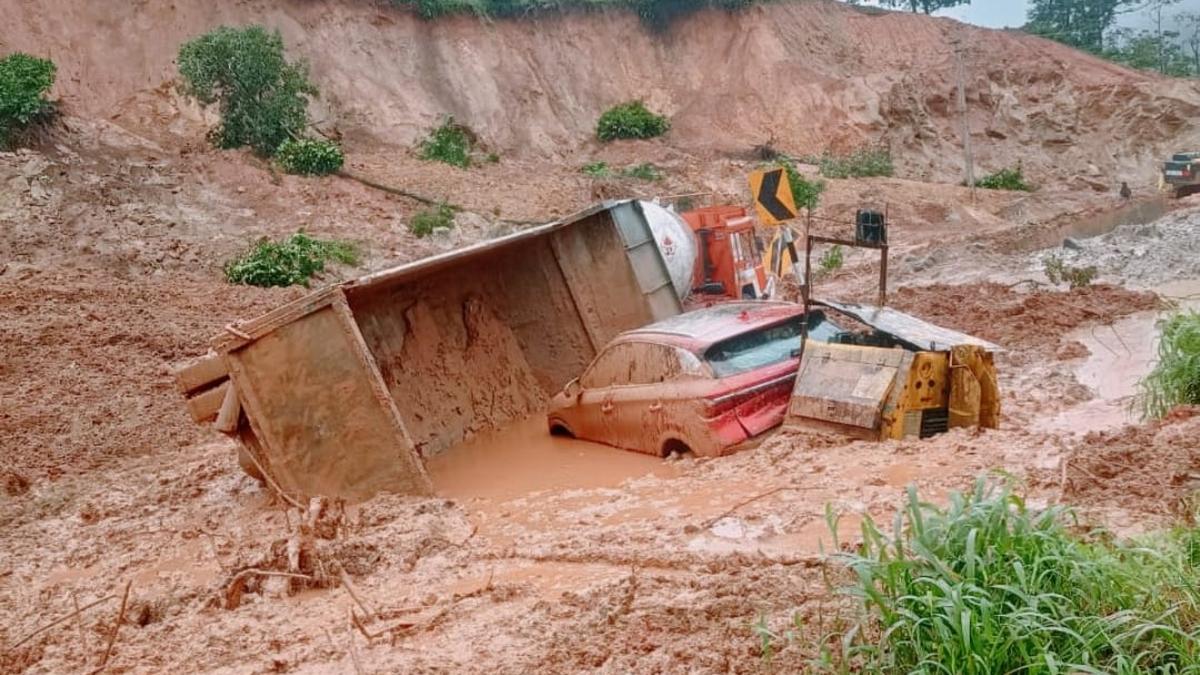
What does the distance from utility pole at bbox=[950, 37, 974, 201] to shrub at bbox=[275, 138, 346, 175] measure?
720 inches

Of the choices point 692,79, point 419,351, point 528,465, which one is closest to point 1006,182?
point 692,79

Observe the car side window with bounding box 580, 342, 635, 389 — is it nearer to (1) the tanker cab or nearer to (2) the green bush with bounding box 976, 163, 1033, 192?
(1) the tanker cab

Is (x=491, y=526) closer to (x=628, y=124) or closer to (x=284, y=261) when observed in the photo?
(x=284, y=261)

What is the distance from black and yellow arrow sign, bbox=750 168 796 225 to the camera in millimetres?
8961

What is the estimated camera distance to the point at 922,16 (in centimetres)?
4066

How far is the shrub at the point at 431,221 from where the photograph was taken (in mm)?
20172

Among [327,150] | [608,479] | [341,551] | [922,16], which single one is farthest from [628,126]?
[341,551]

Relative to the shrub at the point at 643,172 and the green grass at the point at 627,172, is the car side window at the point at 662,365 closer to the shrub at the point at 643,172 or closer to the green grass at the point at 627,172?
the green grass at the point at 627,172

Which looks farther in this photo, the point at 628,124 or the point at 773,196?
the point at 628,124

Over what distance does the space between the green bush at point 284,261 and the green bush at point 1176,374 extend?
12779 mm

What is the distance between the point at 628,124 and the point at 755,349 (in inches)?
940

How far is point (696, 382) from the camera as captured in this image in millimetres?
7918

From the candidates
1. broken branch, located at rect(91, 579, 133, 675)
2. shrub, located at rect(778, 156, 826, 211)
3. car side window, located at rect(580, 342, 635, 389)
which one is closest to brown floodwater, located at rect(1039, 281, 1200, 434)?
car side window, located at rect(580, 342, 635, 389)

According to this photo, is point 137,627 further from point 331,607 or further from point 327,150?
point 327,150
